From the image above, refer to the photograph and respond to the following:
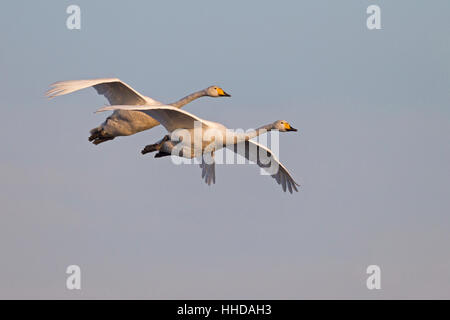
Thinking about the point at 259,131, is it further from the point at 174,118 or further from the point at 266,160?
the point at 266,160

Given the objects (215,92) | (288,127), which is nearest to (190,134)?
(215,92)

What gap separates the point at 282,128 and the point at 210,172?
372 centimetres

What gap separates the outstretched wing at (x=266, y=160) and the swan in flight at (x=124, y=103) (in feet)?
5.24

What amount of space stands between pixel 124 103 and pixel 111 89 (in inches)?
20.0

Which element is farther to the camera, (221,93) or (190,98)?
(190,98)

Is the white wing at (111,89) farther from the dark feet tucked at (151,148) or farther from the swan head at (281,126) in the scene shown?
the swan head at (281,126)

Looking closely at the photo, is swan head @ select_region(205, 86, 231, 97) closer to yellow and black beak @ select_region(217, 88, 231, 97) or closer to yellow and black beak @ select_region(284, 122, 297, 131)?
yellow and black beak @ select_region(217, 88, 231, 97)

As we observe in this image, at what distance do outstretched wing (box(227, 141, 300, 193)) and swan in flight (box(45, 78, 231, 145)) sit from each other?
5.24ft

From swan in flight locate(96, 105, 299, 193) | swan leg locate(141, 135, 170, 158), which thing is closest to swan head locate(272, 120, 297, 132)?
swan in flight locate(96, 105, 299, 193)

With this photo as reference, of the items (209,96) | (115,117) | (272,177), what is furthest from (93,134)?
(272,177)

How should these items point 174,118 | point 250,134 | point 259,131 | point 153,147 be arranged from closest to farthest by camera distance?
point 174,118 < point 153,147 < point 250,134 < point 259,131

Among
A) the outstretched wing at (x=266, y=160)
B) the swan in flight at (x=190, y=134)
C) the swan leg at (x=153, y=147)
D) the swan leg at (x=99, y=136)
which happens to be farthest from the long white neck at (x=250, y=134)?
the swan leg at (x=99, y=136)

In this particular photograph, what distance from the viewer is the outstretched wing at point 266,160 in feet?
109

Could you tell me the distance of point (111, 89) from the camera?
32312 mm
